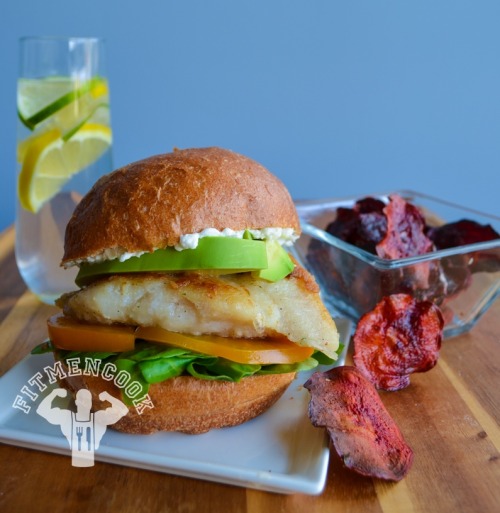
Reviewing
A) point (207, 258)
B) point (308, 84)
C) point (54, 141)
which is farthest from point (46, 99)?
point (308, 84)

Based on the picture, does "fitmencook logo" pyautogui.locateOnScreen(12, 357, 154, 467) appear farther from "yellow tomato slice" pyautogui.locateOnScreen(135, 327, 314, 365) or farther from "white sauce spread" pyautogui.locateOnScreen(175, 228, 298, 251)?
"white sauce spread" pyautogui.locateOnScreen(175, 228, 298, 251)

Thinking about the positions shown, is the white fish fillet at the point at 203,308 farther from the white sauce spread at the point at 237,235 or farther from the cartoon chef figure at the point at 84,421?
the cartoon chef figure at the point at 84,421

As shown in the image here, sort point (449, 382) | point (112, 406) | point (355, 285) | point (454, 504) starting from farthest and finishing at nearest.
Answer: point (355, 285) < point (449, 382) < point (112, 406) < point (454, 504)

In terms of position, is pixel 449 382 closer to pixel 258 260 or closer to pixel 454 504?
pixel 454 504

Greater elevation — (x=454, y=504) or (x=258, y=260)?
(x=258, y=260)

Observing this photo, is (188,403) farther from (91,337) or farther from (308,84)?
(308,84)

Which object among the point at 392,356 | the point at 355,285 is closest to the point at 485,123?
the point at 355,285
